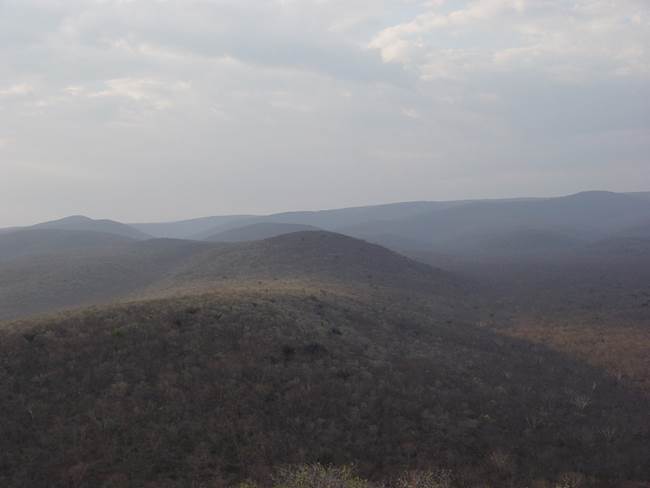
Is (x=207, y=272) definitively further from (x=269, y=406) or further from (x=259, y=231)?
(x=259, y=231)

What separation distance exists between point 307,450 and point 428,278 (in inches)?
1750

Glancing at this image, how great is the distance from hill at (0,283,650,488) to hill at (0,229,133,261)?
98703 mm

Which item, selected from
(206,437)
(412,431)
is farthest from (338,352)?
(206,437)

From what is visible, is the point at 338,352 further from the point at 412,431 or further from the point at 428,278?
the point at 428,278

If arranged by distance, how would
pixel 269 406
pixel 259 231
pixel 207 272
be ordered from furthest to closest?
pixel 259 231
pixel 207 272
pixel 269 406

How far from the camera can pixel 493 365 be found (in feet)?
70.3

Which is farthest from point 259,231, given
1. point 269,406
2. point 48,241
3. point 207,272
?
point 269,406

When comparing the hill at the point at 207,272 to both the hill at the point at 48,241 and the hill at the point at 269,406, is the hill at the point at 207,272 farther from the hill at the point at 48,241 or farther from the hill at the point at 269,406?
the hill at the point at 48,241

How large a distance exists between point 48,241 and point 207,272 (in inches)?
3392

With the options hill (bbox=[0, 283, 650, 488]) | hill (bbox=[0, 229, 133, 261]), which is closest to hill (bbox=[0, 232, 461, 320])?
hill (bbox=[0, 283, 650, 488])

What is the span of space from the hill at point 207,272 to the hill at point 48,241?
37520mm

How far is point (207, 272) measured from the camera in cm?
5544

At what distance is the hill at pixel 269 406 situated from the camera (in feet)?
39.4

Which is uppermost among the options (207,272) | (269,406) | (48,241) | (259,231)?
(48,241)
